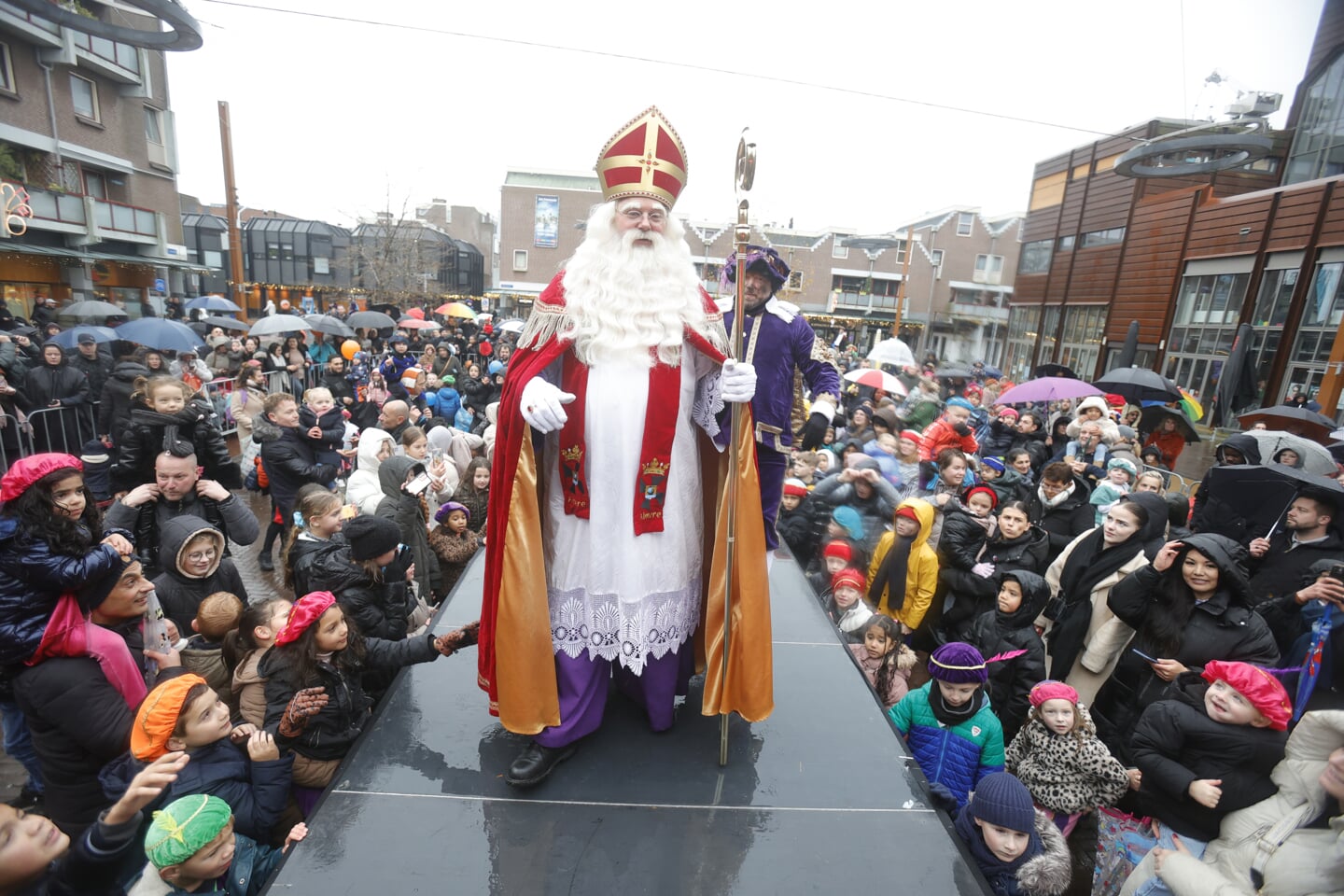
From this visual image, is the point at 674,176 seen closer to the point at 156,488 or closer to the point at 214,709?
the point at 214,709

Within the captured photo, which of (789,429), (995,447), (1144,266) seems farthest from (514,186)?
(789,429)

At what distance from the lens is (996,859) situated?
2.39 metres

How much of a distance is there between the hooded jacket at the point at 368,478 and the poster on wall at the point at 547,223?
4040 cm

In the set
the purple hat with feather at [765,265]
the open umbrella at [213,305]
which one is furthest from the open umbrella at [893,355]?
the open umbrella at [213,305]

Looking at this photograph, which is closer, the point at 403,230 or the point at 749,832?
the point at 749,832

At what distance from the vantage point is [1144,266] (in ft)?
61.0

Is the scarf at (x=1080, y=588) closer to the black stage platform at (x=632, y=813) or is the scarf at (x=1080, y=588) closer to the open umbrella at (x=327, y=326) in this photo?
the black stage platform at (x=632, y=813)

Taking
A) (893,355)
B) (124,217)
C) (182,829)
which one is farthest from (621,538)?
(124,217)

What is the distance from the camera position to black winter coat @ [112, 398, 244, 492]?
432 cm

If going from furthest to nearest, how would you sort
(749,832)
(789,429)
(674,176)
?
(789,429), (674,176), (749,832)

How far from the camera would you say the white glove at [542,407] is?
2066 mm

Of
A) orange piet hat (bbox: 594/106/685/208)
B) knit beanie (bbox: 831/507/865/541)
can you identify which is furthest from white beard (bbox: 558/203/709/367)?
knit beanie (bbox: 831/507/865/541)

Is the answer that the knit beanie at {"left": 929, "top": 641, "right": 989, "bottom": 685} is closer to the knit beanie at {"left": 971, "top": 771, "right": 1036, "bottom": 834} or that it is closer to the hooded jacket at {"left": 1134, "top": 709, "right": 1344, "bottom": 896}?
the knit beanie at {"left": 971, "top": 771, "right": 1036, "bottom": 834}

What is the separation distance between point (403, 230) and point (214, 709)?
129 feet
